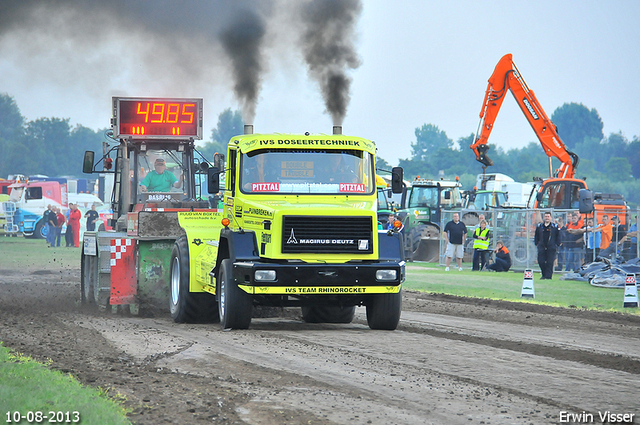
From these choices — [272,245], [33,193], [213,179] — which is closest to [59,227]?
[33,193]

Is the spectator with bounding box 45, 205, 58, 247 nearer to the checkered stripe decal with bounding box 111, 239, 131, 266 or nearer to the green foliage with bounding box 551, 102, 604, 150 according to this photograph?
the checkered stripe decal with bounding box 111, 239, 131, 266

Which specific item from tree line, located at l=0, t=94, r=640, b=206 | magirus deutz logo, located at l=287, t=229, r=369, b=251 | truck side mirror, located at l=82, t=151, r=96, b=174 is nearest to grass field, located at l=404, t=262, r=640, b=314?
magirus deutz logo, located at l=287, t=229, r=369, b=251

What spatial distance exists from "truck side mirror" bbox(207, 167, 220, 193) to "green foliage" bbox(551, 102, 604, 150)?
14425cm

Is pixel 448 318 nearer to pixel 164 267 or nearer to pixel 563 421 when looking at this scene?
pixel 164 267

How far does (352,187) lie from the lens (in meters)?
12.0

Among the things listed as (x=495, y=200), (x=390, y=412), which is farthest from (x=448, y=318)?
(x=495, y=200)

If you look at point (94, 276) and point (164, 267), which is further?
point (94, 276)

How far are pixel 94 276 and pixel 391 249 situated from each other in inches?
231

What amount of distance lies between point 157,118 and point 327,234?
561 centimetres

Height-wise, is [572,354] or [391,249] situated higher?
[391,249]

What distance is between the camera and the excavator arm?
104 feet

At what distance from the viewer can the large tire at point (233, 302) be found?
11.2 metres

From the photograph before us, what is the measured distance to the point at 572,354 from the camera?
32.6 feet

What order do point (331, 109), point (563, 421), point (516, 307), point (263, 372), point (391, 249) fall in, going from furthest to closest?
1. point (331, 109)
2. point (516, 307)
3. point (391, 249)
4. point (263, 372)
5. point (563, 421)
